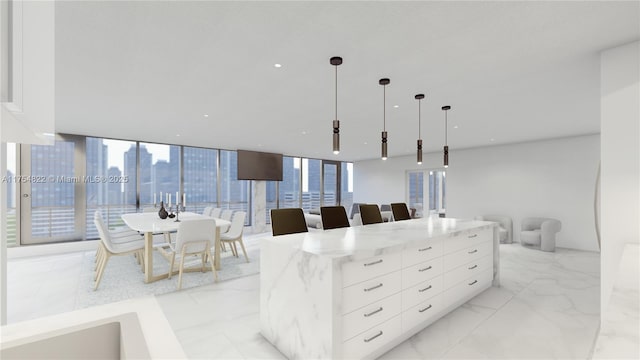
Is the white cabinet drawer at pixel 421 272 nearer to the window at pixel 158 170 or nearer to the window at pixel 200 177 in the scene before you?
the window at pixel 158 170

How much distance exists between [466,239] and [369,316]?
1.74 metres

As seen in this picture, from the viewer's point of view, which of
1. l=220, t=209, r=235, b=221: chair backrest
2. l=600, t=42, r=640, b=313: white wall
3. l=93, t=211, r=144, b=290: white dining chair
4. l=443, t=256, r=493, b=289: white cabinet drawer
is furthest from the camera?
l=220, t=209, r=235, b=221: chair backrest

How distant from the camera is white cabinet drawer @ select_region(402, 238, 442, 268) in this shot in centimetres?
238

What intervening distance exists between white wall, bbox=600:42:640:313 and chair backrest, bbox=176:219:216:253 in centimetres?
414

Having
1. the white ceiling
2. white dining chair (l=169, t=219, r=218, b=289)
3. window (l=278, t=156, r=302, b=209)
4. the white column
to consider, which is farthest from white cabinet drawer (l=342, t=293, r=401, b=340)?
window (l=278, t=156, r=302, b=209)

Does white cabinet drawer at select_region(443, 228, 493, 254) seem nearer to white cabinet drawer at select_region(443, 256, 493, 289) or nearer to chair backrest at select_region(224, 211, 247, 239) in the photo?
white cabinet drawer at select_region(443, 256, 493, 289)

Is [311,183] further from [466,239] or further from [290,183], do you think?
[466,239]

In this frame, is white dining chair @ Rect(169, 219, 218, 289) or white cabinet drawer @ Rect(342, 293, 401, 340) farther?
white dining chair @ Rect(169, 219, 218, 289)

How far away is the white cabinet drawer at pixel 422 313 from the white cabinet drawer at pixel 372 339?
0.10 metres

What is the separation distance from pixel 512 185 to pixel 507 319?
5.19 meters

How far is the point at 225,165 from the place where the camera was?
27.1 feet

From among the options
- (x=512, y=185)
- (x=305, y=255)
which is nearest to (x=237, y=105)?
(x=305, y=255)

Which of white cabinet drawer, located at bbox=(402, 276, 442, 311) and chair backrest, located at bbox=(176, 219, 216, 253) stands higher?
chair backrest, located at bbox=(176, 219, 216, 253)

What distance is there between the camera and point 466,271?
3162mm
